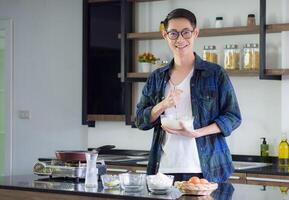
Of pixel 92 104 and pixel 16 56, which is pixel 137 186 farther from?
pixel 16 56

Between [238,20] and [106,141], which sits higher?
[238,20]

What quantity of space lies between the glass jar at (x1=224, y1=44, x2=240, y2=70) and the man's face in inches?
79.7

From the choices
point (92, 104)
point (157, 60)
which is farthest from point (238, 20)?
point (92, 104)

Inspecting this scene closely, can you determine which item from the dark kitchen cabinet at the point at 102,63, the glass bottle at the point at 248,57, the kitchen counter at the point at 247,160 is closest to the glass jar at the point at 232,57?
the glass bottle at the point at 248,57

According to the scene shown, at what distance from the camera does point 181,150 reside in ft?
9.25

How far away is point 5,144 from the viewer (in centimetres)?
643

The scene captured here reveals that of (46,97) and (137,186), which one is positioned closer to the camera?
(137,186)

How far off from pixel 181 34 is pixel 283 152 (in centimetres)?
216

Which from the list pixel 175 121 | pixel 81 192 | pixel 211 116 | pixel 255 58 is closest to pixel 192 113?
pixel 211 116

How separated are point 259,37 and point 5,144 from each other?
10.3 feet

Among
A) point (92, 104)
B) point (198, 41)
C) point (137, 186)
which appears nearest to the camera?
point (137, 186)

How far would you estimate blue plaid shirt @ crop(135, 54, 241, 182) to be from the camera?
281 cm

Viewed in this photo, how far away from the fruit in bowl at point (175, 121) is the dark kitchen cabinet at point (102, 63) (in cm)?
271

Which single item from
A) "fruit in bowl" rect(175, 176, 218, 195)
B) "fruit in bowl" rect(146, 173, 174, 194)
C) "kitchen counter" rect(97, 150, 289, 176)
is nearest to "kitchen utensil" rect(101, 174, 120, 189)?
"fruit in bowl" rect(146, 173, 174, 194)
